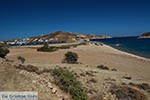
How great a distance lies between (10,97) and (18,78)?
1957mm

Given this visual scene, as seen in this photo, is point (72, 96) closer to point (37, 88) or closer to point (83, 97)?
point (83, 97)

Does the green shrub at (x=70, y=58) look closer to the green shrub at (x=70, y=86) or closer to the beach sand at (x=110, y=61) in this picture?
the beach sand at (x=110, y=61)

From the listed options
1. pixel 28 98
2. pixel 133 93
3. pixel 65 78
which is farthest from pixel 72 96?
pixel 133 93

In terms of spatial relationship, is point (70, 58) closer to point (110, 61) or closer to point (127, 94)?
point (110, 61)

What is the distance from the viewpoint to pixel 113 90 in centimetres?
1339

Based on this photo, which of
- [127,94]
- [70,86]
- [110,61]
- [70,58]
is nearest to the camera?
[70,86]

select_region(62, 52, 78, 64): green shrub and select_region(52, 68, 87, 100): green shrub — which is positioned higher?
select_region(52, 68, 87, 100): green shrub

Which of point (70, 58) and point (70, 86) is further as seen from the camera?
point (70, 58)

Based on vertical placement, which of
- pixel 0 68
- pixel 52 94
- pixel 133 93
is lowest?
pixel 133 93

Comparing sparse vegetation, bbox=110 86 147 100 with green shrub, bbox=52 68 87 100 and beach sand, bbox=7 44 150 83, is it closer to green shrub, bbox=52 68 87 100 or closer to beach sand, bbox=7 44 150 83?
green shrub, bbox=52 68 87 100

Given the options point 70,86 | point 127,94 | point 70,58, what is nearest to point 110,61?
point 70,58

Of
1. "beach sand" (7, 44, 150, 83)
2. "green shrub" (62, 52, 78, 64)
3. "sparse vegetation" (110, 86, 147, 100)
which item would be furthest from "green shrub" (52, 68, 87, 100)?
"green shrub" (62, 52, 78, 64)

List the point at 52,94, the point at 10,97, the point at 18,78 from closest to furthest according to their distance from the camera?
1. the point at 10,97
2. the point at 52,94
3. the point at 18,78

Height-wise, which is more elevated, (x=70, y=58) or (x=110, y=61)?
(x=70, y=58)
